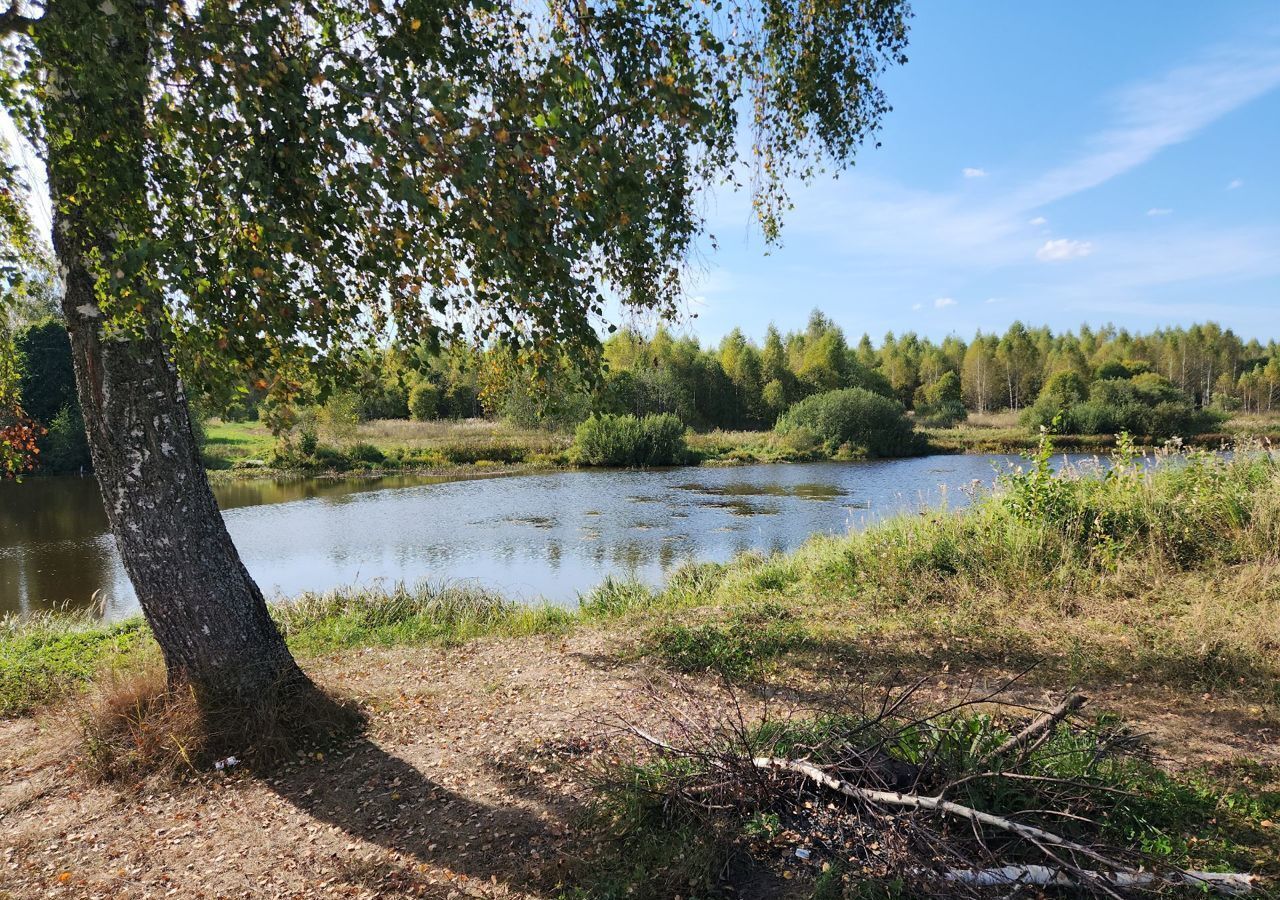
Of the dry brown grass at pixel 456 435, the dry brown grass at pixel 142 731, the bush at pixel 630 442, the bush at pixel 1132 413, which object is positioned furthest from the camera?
the bush at pixel 1132 413

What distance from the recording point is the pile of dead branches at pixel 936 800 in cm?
230

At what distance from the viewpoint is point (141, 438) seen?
12.1ft

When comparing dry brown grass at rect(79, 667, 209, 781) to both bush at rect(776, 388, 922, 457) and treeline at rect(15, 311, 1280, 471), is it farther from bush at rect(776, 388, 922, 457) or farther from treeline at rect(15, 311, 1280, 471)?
bush at rect(776, 388, 922, 457)

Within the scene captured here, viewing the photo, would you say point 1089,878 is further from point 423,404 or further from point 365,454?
point 423,404

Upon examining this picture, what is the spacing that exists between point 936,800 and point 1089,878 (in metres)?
0.48

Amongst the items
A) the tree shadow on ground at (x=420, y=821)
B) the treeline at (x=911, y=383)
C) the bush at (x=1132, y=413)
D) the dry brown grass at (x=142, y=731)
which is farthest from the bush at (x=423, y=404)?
the tree shadow on ground at (x=420, y=821)

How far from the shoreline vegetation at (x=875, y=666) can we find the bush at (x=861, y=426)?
100ft

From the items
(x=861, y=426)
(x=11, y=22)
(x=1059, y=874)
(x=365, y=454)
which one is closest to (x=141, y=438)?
(x=11, y=22)

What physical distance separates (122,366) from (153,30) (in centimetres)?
184

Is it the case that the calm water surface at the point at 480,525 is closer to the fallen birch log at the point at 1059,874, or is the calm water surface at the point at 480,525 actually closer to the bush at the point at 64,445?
the bush at the point at 64,445

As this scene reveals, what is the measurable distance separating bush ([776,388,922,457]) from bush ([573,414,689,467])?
9289 mm

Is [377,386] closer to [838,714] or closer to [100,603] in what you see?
[838,714]

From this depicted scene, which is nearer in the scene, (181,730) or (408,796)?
(408,796)

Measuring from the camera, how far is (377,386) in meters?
3.62
